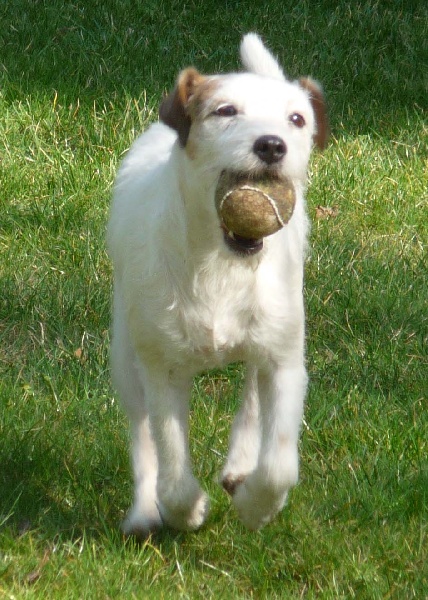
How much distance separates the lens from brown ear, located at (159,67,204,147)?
3.73 metres

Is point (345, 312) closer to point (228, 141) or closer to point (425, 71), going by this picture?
point (228, 141)

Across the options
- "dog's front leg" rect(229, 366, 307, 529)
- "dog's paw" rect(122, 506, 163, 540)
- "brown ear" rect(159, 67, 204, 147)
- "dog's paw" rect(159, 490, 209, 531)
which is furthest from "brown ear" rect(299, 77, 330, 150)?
"dog's paw" rect(122, 506, 163, 540)

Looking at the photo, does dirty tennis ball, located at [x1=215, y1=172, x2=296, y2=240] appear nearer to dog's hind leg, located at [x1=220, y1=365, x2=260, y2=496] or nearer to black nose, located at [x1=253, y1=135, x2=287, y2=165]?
black nose, located at [x1=253, y1=135, x2=287, y2=165]

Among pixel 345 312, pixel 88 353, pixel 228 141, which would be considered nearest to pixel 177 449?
pixel 228 141

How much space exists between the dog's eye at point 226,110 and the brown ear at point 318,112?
0.53 metres

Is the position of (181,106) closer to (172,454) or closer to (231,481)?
(172,454)

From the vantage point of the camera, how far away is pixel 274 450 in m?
3.76

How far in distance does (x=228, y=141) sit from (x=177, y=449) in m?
1.04

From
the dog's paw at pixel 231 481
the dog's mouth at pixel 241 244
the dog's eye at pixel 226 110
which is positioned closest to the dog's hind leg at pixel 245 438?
the dog's paw at pixel 231 481

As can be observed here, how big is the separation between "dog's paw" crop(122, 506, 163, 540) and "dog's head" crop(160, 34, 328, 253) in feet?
3.93

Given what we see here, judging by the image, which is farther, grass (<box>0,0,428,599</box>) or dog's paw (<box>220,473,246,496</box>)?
dog's paw (<box>220,473,246,496</box>)

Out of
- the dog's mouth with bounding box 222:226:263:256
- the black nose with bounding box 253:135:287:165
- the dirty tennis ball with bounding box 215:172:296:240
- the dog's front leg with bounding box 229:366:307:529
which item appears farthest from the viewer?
the dog's front leg with bounding box 229:366:307:529

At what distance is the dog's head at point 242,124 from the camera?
3.46 meters

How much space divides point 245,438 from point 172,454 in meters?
0.40
